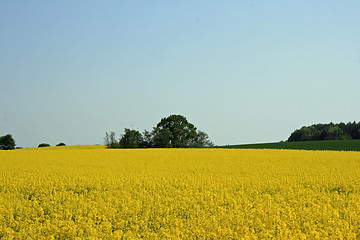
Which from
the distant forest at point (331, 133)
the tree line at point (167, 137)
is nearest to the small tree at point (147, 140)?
the tree line at point (167, 137)

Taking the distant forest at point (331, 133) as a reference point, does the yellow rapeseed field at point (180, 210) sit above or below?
below

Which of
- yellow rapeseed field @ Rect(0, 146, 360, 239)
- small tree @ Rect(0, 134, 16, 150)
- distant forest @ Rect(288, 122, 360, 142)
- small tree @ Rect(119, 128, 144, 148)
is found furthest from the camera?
small tree @ Rect(0, 134, 16, 150)

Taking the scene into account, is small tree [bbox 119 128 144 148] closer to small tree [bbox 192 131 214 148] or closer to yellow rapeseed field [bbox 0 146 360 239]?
small tree [bbox 192 131 214 148]

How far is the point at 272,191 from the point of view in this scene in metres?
11.5

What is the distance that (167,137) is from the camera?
54.5 meters

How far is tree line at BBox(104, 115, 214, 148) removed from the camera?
178ft

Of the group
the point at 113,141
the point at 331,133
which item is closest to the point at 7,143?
the point at 113,141

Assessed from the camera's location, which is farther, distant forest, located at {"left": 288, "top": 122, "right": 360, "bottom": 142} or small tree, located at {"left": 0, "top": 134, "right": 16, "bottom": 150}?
small tree, located at {"left": 0, "top": 134, "right": 16, "bottom": 150}

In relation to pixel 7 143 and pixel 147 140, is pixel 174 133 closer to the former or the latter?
pixel 147 140

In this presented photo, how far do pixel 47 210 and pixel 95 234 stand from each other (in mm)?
3372

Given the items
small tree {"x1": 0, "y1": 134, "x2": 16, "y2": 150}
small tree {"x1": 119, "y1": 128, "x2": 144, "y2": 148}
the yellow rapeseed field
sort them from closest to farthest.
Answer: the yellow rapeseed field < small tree {"x1": 119, "y1": 128, "x2": 144, "y2": 148} < small tree {"x1": 0, "y1": 134, "x2": 16, "y2": 150}

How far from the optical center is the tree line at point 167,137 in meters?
54.3

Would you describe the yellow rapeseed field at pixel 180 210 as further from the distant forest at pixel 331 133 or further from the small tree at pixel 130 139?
the distant forest at pixel 331 133

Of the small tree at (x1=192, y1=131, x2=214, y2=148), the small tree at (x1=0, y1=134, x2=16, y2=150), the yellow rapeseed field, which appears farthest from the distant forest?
the small tree at (x1=0, y1=134, x2=16, y2=150)
